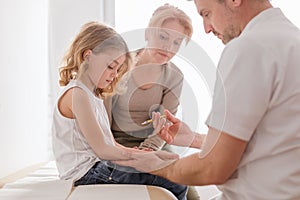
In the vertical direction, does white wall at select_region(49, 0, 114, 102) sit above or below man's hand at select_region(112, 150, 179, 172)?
above

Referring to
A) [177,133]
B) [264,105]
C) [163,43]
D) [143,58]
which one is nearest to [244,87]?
[264,105]

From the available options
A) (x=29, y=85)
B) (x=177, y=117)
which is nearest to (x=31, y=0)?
(x=29, y=85)

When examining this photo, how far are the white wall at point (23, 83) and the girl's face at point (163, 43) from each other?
584mm

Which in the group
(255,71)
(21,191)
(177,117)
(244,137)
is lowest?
(21,191)

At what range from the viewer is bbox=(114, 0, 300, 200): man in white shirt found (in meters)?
0.90

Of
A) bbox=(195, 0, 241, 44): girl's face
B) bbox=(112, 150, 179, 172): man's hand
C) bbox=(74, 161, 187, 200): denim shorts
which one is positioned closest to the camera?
bbox=(195, 0, 241, 44): girl's face

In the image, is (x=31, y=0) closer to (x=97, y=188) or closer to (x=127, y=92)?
(x=127, y=92)

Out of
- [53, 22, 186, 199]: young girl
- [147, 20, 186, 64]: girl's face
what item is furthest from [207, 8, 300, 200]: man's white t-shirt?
[147, 20, 186, 64]: girl's face

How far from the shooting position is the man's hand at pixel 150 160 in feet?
3.80

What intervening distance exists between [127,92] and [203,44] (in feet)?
2.69

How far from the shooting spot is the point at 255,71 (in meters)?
0.90

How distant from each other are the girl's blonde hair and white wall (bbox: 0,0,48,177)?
0.24 metres

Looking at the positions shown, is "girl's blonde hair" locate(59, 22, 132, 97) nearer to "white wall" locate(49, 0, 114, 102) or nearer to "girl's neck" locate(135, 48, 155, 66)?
"girl's neck" locate(135, 48, 155, 66)

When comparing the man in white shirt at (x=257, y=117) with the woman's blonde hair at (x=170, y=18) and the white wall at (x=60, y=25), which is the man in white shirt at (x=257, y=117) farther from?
the white wall at (x=60, y=25)
